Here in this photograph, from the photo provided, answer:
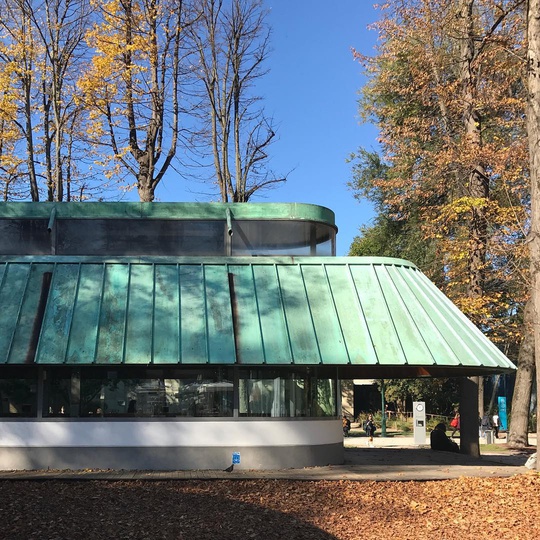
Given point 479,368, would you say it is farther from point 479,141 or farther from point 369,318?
point 479,141

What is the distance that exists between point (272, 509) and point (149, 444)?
4.59m

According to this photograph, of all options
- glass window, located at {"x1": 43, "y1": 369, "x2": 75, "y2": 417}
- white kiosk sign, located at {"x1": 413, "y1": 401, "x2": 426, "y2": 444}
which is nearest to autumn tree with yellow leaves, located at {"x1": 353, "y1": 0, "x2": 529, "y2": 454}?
white kiosk sign, located at {"x1": 413, "y1": 401, "x2": 426, "y2": 444}

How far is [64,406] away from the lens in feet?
47.6

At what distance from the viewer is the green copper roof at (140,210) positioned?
1677 centimetres

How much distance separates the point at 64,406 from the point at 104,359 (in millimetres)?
1622

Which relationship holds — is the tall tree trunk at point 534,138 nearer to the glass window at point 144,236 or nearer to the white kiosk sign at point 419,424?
the glass window at point 144,236

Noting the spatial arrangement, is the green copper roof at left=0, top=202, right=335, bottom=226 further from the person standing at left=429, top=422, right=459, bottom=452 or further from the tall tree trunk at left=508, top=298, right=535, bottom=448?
the tall tree trunk at left=508, top=298, right=535, bottom=448

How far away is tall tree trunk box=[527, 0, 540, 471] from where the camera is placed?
42.5ft

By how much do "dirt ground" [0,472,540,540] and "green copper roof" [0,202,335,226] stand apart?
6728mm

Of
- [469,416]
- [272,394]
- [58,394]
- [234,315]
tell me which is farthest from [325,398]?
[469,416]

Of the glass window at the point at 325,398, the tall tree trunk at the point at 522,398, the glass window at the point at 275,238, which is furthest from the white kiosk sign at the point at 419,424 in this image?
the glass window at the point at 275,238

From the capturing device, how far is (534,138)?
13141 mm

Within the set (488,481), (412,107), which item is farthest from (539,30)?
(412,107)

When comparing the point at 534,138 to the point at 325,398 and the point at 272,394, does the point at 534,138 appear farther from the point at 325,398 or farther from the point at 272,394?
the point at 272,394
